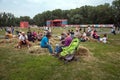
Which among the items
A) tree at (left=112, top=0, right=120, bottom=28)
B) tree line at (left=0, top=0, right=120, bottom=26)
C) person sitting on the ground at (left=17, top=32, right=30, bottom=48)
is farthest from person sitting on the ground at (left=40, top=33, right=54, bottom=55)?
tree line at (left=0, top=0, right=120, bottom=26)

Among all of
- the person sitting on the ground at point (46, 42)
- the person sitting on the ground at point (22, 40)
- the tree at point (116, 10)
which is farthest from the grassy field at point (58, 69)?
the tree at point (116, 10)

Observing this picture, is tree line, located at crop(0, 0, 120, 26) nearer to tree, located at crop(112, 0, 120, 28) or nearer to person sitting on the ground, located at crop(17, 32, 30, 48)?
tree, located at crop(112, 0, 120, 28)

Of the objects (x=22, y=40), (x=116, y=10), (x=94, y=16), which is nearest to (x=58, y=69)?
(x=22, y=40)

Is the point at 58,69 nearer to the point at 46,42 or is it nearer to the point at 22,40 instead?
the point at 46,42

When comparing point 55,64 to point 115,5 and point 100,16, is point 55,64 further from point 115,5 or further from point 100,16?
point 100,16

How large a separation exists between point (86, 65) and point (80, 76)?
5.19 feet

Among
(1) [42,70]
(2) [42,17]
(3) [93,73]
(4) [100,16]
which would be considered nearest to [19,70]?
(1) [42,70]

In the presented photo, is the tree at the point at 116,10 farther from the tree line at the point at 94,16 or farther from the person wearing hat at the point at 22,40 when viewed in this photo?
the person wearing hat at the point at 22,40

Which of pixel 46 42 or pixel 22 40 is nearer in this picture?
pixel 46 42

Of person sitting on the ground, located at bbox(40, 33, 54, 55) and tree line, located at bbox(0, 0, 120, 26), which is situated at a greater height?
tree line, located at bbox(0, 0, 120, 26)

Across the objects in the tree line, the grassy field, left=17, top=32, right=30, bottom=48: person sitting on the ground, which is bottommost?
the grassy field

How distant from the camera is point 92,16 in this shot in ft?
303

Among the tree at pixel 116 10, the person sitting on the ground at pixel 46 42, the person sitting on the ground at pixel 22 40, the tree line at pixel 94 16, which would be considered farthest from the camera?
the tree line at pixel 94 16

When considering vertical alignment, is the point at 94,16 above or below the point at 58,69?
above
